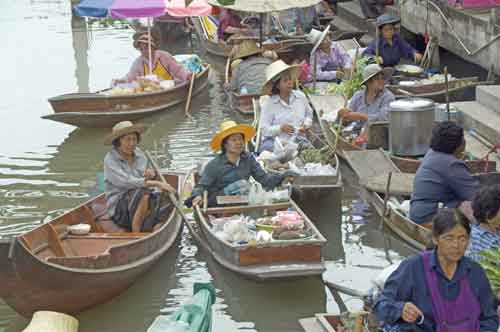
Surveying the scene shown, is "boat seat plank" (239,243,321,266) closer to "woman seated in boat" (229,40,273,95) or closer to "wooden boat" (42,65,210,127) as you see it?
"woman seated in boat" (229,40,273,95)

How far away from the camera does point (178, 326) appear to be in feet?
20.0

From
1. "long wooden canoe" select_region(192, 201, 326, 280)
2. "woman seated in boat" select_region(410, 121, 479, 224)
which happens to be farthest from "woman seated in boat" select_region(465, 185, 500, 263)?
"long wooden canoe" select_region(192, 201, 326, 280)

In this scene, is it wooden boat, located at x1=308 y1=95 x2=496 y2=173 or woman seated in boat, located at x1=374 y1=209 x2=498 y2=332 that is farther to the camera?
wooden boat, located at x1=308 y1=95 x2=496 y2=173

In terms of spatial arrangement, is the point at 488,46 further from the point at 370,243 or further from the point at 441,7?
the point at 370,243

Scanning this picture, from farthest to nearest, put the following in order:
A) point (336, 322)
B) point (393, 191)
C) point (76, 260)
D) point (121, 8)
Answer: point (121, 8) → point (393, 191) → point (76, 260) → point (336, 322)

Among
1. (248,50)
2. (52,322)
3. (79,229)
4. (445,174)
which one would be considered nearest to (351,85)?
(248,50)

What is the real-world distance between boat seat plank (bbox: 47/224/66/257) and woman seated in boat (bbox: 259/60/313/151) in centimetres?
276

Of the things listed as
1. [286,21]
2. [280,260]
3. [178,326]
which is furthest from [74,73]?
[178,326]

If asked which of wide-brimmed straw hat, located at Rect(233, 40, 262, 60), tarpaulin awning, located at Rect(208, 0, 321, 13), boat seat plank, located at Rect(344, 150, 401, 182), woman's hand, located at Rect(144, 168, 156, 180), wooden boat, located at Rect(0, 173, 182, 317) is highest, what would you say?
tarpaulin awning, located at Rect(208, 0, 321, 13)

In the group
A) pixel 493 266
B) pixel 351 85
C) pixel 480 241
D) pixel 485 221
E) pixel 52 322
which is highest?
pixel 485 221

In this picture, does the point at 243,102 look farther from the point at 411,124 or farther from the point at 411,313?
the point at 411,313

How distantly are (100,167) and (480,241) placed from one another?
712 cm

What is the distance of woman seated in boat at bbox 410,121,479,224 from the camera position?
7246mm

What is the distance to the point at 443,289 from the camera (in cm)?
488
